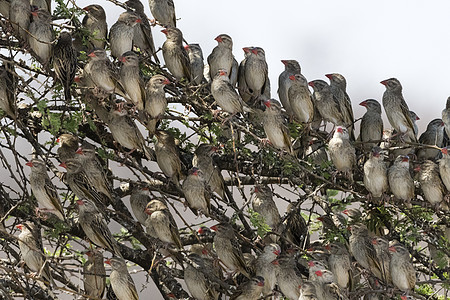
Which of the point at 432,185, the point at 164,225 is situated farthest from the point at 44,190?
the point at 432,185

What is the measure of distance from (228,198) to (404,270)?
69.0 inches

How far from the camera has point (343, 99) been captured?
6902 mm

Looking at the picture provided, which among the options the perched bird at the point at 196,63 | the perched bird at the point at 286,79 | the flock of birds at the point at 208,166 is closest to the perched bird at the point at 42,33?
the flock of birds at the point at 208,166

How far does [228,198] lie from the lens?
6801 mm

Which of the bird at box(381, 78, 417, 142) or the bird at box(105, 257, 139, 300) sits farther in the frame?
the bird at box(381, 78, 417, 142)

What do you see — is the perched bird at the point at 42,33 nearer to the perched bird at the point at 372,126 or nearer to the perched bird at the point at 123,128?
the perched bird at the point at 123,128

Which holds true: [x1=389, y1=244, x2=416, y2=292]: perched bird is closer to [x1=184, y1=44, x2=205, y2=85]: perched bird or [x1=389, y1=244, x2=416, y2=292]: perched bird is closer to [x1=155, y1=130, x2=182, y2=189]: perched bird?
[x1=155, y1=130, x2=182, y2=189]: perched bird

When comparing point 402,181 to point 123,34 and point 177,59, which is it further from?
point 123,34

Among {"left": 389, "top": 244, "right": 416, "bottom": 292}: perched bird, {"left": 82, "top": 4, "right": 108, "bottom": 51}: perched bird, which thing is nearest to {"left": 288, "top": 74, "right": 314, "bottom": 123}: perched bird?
{"left": 389, "top": 244, "right": 416, "bottom": 292}: perched bird

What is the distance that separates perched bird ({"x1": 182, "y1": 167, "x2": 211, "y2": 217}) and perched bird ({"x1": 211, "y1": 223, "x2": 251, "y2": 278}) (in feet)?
0.64

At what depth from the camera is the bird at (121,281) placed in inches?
222

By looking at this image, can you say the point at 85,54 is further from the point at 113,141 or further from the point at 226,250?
the point at 226,250

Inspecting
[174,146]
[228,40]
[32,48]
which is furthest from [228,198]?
[32,48]

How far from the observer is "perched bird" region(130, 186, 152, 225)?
6391 mm
